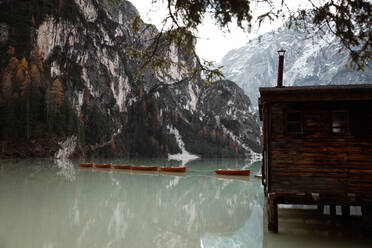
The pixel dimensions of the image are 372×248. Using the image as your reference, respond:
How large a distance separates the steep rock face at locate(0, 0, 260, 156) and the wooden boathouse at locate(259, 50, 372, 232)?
105 ft

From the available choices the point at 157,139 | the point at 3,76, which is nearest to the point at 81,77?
the point at 3,76

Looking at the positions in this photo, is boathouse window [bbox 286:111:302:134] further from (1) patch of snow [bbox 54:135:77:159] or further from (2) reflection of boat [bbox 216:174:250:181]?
(1) patch of snow [bbox 54:135:77:159]

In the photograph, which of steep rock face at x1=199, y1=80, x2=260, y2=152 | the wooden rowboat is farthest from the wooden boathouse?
steep rock face at x1=199, y1=80, x2=260, y2=152

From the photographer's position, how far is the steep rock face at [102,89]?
71.0 metres

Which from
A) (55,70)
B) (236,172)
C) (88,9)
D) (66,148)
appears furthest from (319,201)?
(88,9)

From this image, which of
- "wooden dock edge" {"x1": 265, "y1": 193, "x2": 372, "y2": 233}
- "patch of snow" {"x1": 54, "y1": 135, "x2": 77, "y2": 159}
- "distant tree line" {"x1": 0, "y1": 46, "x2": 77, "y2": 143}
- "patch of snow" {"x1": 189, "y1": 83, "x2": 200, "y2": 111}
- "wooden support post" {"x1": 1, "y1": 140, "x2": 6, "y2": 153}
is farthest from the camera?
"patch of snow" {"x1": 189, "y1": 83, "x2": 200, "y2": 111}

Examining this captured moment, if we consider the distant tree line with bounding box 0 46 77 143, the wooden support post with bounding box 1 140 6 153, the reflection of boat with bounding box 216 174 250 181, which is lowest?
the reflection of boat with bounding box 216 174 250 181

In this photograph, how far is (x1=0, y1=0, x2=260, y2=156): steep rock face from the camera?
71000mm

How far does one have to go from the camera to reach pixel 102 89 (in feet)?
318

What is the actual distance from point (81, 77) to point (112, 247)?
275 ft

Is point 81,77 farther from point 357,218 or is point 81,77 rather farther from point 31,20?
point 357,218

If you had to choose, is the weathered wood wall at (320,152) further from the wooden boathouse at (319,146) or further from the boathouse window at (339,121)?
the boathouse window at (339,121)

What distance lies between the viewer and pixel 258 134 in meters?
183

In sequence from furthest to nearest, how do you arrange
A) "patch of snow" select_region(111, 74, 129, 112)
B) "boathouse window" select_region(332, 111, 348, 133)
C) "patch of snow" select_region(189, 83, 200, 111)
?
"patch of snow" select_region(189, 83, 200, 111) < "patch of snow" select_region(111, 74, 129, 112) < "boathouse window" select_region(332, 111, 348, 133)
